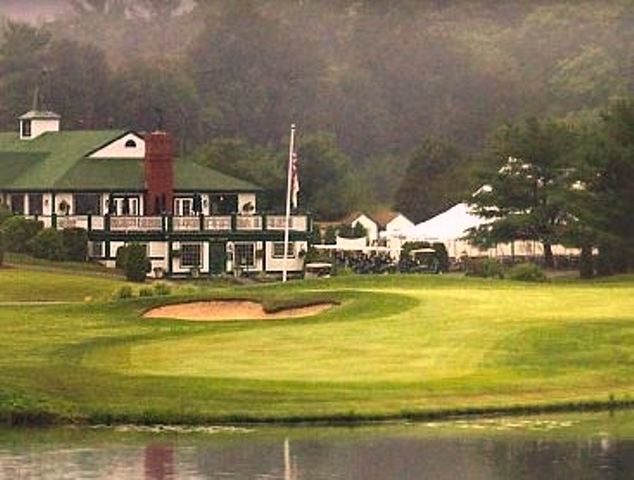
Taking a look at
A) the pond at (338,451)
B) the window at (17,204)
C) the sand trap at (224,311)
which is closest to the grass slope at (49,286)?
the sand trap at (224,311)

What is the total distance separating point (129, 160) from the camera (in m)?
118

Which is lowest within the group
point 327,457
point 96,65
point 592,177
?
point 327,457

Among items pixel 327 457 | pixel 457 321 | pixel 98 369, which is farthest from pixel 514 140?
pixel 327 457

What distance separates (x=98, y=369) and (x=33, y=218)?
57.1 metres

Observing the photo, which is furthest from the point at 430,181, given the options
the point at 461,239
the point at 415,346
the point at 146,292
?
the point at 415,346

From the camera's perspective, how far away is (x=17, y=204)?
4633 inches

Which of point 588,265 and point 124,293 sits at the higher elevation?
point 588,265

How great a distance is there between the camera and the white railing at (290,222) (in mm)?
108688

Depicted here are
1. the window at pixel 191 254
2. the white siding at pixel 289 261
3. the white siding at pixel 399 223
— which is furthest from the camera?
the white siding at pixel 399 223

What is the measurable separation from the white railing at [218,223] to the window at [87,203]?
7143 millimetres

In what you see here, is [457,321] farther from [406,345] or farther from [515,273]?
[515,273]

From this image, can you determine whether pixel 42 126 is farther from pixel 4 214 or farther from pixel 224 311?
pixel 224 311

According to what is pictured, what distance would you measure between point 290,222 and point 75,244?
31.8ft

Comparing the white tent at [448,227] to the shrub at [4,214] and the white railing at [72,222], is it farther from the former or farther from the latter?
the shrub at [4,214]
